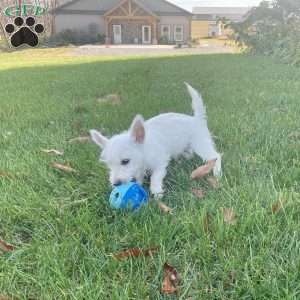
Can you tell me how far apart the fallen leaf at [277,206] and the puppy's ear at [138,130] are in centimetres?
68

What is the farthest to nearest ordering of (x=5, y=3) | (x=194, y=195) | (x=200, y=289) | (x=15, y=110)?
(x=5, y=3) → (x=15, y=110) → (x=194, y=195) → (x=200, y=289)

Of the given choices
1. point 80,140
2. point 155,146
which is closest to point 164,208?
point 155,146

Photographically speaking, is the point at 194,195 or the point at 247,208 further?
the point at 194,195

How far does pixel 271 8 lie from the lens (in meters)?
10.4

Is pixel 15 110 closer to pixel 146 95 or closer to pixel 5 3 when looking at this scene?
pixel 146 95

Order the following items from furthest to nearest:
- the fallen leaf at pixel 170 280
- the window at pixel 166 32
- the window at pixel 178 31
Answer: the window at pixel 178 31 → the window at pixel 166 32 → the fallen leaf at pixel 170 280

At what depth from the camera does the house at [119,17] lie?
20.8 feet

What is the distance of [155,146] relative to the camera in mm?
2025

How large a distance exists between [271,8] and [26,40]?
20.9 ft

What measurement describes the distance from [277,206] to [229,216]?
204 mm

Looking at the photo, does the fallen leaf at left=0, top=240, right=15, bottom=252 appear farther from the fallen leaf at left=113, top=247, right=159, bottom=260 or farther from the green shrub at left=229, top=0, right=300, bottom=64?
Result: the green shrub at left=229, top=0, right=300, bottom=64

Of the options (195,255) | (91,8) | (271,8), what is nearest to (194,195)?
(195,255)

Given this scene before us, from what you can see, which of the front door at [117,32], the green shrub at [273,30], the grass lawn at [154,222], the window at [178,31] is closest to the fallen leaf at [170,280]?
the grass lawn at [154,222]

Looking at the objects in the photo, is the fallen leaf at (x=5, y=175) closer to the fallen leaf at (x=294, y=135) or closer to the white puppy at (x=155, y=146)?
the white puppy at (x=155, y=146)
